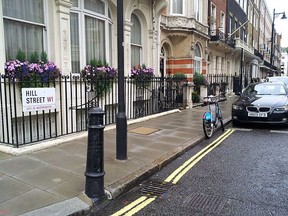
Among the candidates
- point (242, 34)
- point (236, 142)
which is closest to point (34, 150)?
point (236, 142)

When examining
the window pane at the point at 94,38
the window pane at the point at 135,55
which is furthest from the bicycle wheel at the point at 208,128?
the window pane at the point at 135,55

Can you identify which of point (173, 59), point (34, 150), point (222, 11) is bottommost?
point (34, 150)

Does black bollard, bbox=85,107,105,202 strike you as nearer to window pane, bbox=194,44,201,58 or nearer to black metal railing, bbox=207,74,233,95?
window pane, bbox=194,44,201,58

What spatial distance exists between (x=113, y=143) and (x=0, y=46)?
3.36 m

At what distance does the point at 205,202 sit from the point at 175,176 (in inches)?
41.6

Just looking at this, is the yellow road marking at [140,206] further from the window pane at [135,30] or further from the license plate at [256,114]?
the window pane at [135,30]

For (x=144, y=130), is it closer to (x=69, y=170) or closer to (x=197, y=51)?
(x=69, y=170)

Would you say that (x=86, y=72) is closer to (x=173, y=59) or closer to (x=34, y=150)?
(x=34, y=150)

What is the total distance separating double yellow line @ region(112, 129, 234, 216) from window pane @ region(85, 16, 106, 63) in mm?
4998

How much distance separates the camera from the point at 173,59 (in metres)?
16.4

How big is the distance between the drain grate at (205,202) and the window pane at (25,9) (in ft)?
19.7

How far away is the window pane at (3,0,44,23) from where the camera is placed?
21.6 feet

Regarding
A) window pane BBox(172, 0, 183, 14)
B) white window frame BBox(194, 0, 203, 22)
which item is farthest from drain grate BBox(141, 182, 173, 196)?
white window frame BBox(194, 0, 203, 22)

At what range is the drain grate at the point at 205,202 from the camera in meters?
3.56
